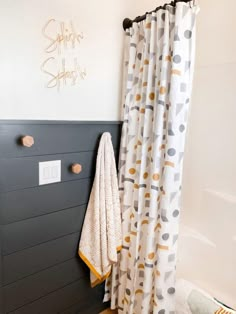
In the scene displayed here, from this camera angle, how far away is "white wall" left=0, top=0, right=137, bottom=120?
3.88ft

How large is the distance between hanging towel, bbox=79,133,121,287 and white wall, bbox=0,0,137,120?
10.7 inches

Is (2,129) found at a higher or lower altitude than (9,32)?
lower

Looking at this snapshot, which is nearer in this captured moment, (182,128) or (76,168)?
(182,128)

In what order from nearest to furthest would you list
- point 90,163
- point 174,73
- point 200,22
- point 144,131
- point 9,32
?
point 9,32 < point 174,73 < point 144,131 < point 90,163 < point 200,22

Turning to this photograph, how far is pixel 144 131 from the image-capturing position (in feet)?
4.85

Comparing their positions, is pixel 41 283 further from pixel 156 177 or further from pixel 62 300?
pixel 156 177

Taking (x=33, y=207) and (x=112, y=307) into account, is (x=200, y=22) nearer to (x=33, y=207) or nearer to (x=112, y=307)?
(x=33, y=207)

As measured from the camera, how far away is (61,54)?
134cm

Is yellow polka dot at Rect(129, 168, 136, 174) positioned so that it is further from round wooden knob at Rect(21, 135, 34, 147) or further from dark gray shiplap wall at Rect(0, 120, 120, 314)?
round wooden knob at Rect(21, 135, 34, 147)

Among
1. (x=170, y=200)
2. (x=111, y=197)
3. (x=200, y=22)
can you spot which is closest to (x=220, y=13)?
(x=200, y=22)

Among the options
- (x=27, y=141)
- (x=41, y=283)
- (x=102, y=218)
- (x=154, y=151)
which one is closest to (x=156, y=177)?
(x=154, y=151)

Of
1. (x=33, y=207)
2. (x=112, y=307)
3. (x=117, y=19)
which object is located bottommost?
(x=112, y=307)

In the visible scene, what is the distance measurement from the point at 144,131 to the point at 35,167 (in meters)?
0.65

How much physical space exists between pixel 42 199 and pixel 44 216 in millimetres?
105
